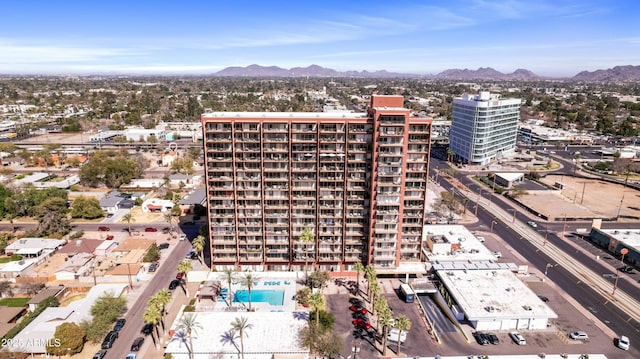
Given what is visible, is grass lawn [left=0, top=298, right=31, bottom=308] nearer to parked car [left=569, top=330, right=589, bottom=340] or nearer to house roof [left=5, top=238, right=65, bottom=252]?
house roof [left=5, top=238, right=65, bottom=252]

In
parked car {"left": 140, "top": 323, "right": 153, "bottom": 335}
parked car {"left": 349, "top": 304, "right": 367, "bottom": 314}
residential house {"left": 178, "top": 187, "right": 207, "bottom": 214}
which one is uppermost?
residential house {"left": 178, "top": 187, "right": 207, "bottom": 214}

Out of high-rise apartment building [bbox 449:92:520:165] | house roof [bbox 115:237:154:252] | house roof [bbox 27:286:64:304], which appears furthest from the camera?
high-rise apartment building [bbox 449:92:520:165]

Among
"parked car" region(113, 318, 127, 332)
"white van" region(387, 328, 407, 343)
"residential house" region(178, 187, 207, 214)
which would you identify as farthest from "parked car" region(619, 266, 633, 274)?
"residential house" region(178, 187, 207, 214)

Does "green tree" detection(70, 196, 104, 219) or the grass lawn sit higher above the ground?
"green tree" detection(70, 196, 104, 219)

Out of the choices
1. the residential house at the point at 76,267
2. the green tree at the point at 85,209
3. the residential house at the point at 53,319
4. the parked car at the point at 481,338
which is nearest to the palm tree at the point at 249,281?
the residential house at the point at 53,319

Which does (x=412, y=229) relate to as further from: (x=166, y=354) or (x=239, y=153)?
(x=166, y=354)

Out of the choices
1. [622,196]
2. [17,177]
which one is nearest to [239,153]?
[17,177]

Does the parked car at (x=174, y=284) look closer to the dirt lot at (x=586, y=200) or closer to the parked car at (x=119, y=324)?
the parked car at (x=119, y=324)
